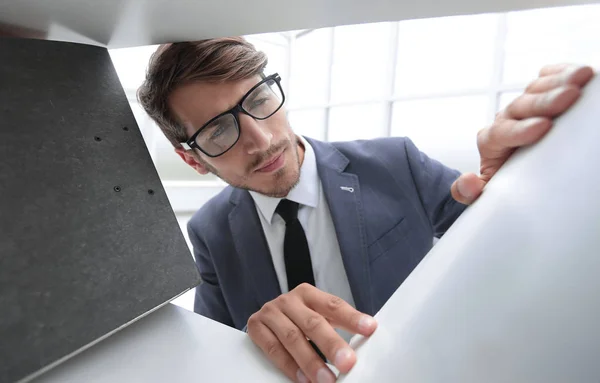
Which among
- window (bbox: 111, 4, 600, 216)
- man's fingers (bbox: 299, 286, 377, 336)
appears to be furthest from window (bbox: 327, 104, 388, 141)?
man's fingers (bbox: 299, 286, 377, 336)

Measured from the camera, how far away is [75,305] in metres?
0.25

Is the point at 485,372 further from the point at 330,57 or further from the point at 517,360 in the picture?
the point at 330,57

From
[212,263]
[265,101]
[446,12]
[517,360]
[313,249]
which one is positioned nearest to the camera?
[517,360]

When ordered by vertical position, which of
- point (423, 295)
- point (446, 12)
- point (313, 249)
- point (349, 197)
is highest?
point (446, 12)

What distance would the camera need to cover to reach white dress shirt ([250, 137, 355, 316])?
0.97 meters

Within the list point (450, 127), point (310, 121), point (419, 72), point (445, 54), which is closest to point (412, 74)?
point (419, 72)

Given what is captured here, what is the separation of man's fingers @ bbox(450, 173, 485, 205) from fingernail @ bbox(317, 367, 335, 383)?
169mm

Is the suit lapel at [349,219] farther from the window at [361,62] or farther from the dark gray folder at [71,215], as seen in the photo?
the window at [361,62]

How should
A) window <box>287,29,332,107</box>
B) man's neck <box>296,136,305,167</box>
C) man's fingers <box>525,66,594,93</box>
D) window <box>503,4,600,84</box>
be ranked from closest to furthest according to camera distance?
man's fingers <box>525,66,594,93</box> → man's neck <box>296,136,305,167</box> → window <box>503,4,600,84</box> → window <box>287,29,332,107</box>

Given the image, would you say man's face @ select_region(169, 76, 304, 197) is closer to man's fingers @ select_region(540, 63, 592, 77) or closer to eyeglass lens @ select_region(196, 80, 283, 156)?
eyeglass lens @ select_region(196, 80, 283, 156)

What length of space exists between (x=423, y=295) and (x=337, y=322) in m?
0.13

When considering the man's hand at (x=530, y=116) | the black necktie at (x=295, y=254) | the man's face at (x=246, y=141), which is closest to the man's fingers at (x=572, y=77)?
the man's hand at (x=530, y=116)

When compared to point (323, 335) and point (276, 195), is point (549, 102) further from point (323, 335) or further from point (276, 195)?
point (276, 195)

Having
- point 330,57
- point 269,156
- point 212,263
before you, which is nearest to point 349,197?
point 269,156
